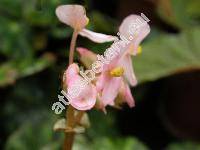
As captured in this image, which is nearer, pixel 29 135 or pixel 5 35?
pixel 29 135

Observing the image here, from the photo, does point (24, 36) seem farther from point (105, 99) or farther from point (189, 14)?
point (105, 99)

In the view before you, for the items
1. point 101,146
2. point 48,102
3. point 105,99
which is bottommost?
point 48,102

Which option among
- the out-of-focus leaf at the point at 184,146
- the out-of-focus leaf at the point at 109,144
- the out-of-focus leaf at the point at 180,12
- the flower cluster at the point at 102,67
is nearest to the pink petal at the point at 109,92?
the flower cluster at the point at 102,67

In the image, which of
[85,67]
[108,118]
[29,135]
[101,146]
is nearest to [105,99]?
[85,67]

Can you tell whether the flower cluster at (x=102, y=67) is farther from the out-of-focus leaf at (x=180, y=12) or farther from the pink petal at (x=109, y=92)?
the out-of-focus leaf at (x=180, y=12)

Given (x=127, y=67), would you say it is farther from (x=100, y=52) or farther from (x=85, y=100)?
(x=100, y=52)

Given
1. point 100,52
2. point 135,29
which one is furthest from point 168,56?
point 135,29

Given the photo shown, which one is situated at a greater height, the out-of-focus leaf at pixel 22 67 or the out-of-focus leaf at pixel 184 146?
the out-of-focus leaf at pixel 184 146
